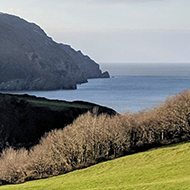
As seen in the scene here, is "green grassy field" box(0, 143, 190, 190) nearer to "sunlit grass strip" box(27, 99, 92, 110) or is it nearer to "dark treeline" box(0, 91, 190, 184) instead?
"dark treeline" box(0, 91, 190, 184)

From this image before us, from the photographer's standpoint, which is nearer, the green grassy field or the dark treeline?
the green grassy field

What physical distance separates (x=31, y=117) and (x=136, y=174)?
55525 millimetres

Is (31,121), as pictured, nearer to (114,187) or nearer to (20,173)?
(20,173)

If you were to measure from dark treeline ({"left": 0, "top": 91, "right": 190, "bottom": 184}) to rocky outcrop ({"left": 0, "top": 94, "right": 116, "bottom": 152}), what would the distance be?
1193 inches

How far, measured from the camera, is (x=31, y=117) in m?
87.8

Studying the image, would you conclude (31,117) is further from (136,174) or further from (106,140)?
(136,174)

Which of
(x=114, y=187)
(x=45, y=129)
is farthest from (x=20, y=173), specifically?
(x=45, y=129)

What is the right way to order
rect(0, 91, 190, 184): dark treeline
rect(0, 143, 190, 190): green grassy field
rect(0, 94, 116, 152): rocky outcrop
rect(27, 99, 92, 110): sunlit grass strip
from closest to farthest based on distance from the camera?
rect(0, 143, 190, 190): green grassy field, rect(0, 91, 190, 184): dark treeline, rect(0, 94, 116, 152): rocky outcrop, rect(27, 99, 92, 110): sunlit grass strip

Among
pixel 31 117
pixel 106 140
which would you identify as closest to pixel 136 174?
pixel 106 140

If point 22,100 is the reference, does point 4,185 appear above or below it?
below

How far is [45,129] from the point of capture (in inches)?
3319

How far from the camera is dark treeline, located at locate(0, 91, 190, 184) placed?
4597 centimetres

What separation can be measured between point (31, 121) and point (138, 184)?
58422 millimetres

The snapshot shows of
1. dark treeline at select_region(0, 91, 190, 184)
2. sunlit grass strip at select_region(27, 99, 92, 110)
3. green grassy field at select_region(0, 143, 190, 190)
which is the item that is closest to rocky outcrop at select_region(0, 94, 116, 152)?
sunlit grass strip at select_region(27, 99, 92, 110)
